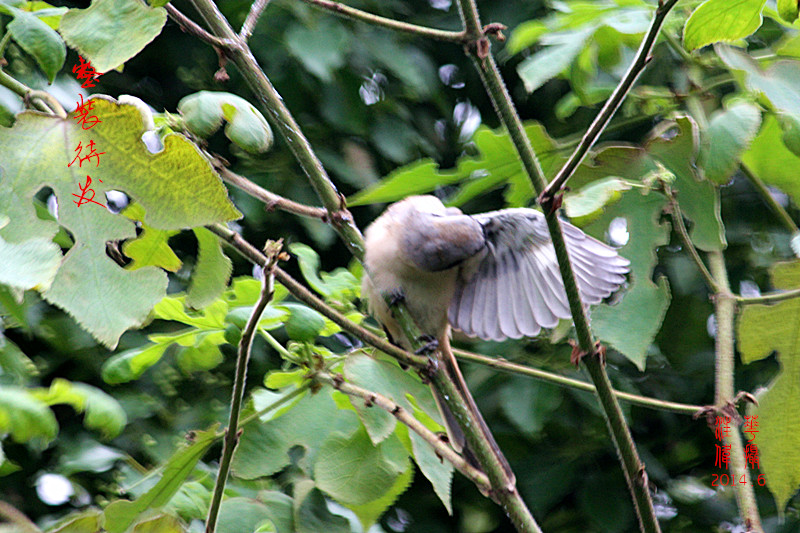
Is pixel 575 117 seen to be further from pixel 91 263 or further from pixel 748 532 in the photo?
pixel 91 263

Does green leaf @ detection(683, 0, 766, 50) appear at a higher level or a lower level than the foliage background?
higher

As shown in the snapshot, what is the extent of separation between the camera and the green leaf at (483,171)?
159 cm

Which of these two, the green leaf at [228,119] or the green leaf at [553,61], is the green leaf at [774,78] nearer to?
the green leaf at [553,61]

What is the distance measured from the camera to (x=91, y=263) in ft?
2.44

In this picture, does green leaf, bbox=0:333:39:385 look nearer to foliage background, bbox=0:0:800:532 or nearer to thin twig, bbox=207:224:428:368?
thin twig, bbox=207:224:428:368

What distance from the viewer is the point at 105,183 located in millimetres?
817

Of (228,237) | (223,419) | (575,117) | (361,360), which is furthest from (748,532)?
(575,117)

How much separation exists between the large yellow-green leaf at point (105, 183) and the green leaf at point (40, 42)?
0.28 meters

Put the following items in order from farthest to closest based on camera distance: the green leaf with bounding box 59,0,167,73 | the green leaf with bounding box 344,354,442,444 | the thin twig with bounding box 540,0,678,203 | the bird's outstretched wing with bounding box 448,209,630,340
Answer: the bird's outstretched wing with bounding box 448,209,630,340
the green leaf with bounding box 344,354,442,444
the thin twig with bounding box 540,0,678,203
the green leaf with bounding box 59,0,167,73

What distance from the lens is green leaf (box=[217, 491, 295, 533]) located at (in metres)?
1.31

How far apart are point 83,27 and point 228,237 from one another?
343 mm

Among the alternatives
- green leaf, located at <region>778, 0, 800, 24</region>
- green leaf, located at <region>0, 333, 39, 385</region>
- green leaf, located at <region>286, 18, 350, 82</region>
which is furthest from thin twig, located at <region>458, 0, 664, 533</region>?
green leaf, located at <region>286, 18, 350, 82</region>

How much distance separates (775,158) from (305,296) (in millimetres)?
1048

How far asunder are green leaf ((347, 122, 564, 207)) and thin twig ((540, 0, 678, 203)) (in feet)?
2.03
